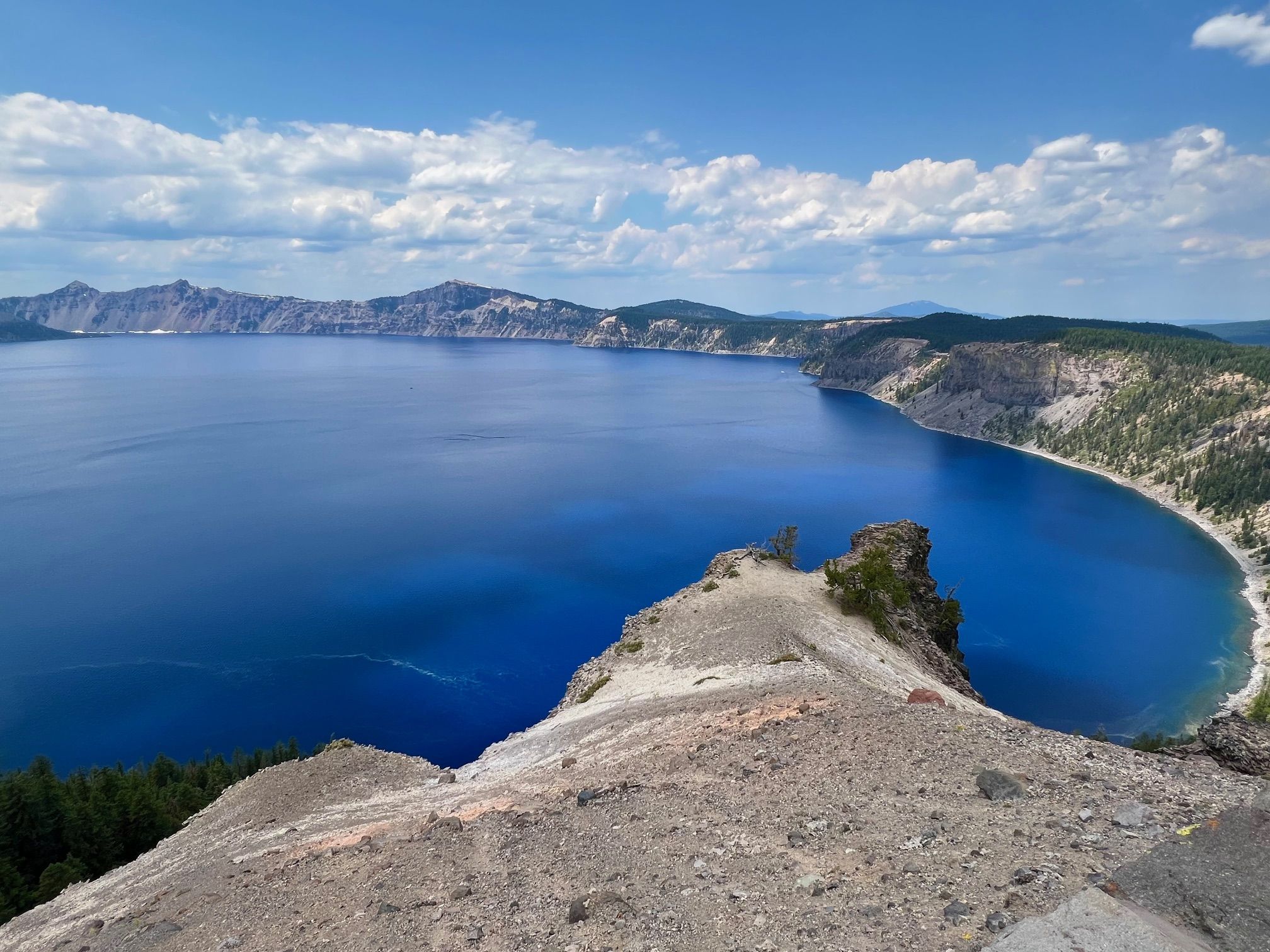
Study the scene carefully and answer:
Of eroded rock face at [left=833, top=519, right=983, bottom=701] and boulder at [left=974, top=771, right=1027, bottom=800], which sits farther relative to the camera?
eroded rock face at [left=833, top=519, right=983, bottom=701]

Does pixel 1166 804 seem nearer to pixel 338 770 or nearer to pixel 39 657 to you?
pixel 338 770

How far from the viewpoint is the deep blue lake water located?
71188 millimetres

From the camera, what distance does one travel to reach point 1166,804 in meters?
19.7

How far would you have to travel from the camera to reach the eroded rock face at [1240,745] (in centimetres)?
2881

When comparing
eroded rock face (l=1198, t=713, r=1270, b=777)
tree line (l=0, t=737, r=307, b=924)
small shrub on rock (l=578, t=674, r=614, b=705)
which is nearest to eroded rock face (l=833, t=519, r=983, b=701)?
small shrub on rock (l=578, t=674, r=614, b=705)

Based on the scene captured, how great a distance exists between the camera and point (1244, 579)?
4405 inches

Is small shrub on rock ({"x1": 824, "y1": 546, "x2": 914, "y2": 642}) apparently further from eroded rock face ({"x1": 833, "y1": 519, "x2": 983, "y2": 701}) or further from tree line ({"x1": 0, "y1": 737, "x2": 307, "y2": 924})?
tree line ({"x1": 0, "y1": 737, "x2": 307, "y2": 924})

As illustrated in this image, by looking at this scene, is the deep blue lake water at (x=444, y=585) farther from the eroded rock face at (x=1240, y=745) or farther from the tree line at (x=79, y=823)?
the eroded rock face at (x=1240, y=745)

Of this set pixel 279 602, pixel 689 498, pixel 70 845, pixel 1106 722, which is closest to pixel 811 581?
pixel 1106 722

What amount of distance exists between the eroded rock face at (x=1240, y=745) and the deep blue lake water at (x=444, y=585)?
43.4 metres

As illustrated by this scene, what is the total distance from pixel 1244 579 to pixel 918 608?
278 ft

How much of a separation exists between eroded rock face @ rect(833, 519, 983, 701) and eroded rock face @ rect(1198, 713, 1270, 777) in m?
24.8

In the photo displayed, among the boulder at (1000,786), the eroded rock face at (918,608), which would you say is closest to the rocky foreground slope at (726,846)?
the boulder at (1000,786)

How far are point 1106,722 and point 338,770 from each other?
72.9m
